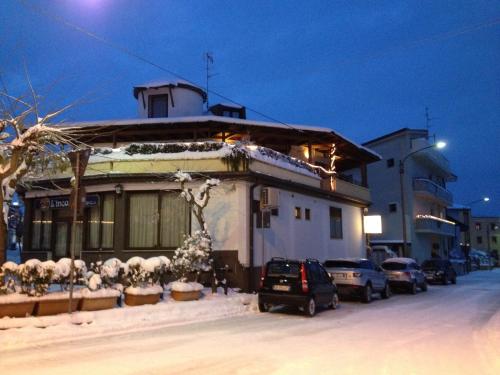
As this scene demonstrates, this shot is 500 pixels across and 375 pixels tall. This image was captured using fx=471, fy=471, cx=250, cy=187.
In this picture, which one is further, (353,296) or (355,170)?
(355,170)

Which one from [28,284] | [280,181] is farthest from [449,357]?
[280,181]

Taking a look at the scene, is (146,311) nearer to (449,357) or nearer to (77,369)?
(77,369)

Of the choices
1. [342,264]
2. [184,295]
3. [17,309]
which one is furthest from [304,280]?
[17,309]

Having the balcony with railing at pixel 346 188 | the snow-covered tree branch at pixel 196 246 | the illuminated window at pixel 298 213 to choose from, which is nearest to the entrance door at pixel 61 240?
the snow-covered tree branch at pixel 196 246

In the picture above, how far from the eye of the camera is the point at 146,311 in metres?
12.6

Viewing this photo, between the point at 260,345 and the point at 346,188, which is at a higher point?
the point at 346,188

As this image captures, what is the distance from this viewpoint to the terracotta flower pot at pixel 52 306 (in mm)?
11227

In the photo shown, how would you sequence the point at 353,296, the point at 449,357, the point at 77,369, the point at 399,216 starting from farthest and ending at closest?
1. the point at 399,216
2. the point at 353,296
3. the point at 449,357
4. the point at 77,369

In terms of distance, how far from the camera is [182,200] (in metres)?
18.9

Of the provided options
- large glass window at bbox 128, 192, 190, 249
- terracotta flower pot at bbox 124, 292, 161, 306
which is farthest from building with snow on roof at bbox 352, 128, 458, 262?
terracotta flower pot at bbox 124, 292, 161, 306

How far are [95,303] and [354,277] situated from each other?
10.1 metres

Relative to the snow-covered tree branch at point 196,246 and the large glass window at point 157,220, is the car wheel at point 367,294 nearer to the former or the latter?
the snow-covered tree branch at point 196,246

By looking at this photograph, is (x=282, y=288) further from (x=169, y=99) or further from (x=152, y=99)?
(x=152, y=99)

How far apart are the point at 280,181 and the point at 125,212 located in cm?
660
